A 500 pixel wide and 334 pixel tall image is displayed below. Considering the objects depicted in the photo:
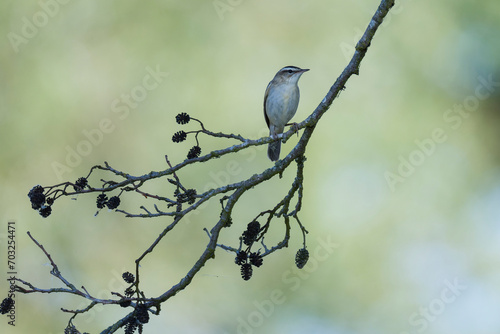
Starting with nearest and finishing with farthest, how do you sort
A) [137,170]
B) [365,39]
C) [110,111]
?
[365,39] < [137,170] < [110,111]

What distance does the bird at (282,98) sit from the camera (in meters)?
7.91

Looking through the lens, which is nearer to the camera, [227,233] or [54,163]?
[227,233]

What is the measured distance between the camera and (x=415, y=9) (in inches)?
472

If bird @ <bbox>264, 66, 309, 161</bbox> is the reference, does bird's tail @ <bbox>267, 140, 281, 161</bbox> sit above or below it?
below

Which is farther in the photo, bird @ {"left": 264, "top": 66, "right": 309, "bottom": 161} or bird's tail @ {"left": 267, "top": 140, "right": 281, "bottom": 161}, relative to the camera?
bird's tail @ {"left": 267, "top": 140, "right": 281, "bottom": 161}

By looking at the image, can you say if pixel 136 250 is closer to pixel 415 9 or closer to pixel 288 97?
pixel 288 97

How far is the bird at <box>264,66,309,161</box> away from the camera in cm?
791

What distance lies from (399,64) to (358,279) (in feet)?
12.0

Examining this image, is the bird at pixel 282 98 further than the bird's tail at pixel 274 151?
No

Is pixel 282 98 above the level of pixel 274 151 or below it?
above

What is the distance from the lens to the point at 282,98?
7.89 meters

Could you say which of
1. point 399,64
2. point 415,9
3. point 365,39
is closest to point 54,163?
point 399,64

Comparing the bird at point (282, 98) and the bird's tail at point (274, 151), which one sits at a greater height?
the bird at point (282, 98)

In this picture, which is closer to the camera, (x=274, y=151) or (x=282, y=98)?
(x=282, y=98)
